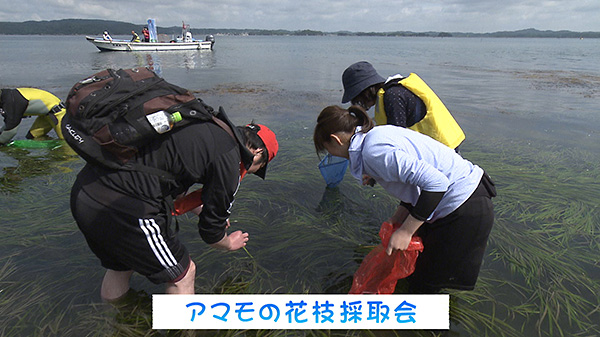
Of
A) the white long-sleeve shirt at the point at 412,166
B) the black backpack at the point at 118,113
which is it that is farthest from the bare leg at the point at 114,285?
the white long-sleeve shirt at the point at 412,166

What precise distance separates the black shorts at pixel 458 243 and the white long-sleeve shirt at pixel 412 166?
0.07 m

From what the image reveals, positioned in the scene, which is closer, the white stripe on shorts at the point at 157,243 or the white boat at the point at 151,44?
the white stripe on shorts at the point at 157,243

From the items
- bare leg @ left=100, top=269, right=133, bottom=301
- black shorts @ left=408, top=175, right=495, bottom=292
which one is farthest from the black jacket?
black shorts @ left=408, top=175, right=495, bottom=292

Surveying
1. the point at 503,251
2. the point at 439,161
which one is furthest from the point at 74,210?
the point at 503,251

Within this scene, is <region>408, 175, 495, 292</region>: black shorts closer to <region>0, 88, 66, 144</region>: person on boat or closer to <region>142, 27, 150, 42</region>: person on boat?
<region>0, 88, 66, 144</region>: person on boat

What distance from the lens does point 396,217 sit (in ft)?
8.00

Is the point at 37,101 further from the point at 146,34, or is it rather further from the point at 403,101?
the point at 146,34

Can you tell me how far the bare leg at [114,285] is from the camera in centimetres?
238

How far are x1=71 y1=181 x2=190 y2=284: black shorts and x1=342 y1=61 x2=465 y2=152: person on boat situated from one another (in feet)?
6.06

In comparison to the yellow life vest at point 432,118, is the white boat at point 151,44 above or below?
above

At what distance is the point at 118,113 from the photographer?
151 cm

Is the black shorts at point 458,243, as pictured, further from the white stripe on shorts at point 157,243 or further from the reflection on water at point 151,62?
the reflection on water at point 151,62

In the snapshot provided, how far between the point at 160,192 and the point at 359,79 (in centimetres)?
180

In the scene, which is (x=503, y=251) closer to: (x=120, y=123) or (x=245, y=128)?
(x=245, y=128)
